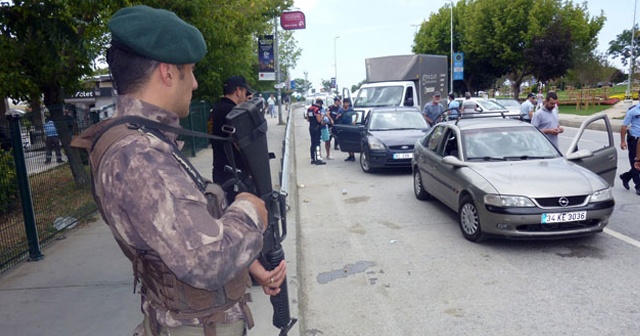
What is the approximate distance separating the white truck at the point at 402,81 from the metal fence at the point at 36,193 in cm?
1199

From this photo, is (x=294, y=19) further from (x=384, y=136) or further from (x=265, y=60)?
(x=384, y=136)

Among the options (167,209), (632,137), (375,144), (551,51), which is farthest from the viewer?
(551,51)

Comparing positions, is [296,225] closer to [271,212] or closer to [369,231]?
[369,231]

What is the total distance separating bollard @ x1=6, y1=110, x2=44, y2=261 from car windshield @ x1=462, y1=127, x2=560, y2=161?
5410 mm

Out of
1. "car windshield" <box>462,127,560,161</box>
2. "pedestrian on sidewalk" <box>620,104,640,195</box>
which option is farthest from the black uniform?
"pedestrian on sidewalk" <box>620,104,640,195</box>

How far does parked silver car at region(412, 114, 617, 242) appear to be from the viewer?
5.42m

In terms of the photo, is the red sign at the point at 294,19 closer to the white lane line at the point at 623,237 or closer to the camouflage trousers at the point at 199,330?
the white lane line at the point at 623,237

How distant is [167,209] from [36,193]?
5132 mm

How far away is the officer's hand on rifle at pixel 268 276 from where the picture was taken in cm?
183

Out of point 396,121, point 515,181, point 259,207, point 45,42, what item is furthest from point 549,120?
point 259,207

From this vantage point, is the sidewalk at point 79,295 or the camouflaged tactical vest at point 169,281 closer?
the camouflaged tactical vest at point 169,281

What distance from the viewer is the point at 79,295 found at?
4.46m

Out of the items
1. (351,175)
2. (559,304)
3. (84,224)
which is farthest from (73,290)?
(351,175)

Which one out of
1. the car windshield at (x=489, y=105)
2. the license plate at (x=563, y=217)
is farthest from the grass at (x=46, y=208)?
the car windshield at (x=489, y=105)
